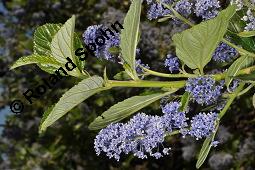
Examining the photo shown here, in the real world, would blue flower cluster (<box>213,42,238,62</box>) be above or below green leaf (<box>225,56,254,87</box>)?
below

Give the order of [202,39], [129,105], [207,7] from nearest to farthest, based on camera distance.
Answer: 1. [202,39]
2. [129,105]
3. [207,7]

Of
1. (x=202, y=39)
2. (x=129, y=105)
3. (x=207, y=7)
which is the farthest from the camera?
(x=207, y=7)

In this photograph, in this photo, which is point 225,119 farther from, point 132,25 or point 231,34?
point 132,25

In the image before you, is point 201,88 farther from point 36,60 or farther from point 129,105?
point 36,60

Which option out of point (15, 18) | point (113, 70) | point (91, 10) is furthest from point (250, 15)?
point (15, 18)

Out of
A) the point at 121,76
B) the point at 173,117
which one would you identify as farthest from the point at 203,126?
the point at 121,76

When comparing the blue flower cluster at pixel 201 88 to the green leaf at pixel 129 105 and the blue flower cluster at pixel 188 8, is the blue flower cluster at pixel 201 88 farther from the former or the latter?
the blue flower cluster at pixel 188 8

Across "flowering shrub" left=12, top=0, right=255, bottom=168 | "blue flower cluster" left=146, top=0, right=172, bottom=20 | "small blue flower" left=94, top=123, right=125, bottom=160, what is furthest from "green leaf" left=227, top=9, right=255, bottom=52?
"small blue flower" left=94, top=123, right=125, bottom=160

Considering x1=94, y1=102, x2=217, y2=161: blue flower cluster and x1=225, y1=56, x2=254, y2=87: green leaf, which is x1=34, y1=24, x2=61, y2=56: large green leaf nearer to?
x1=94, y1=102, x2=217, y2=161: blue flower cluster
